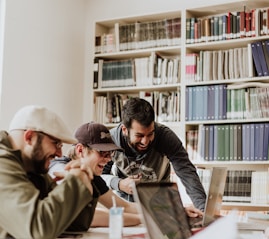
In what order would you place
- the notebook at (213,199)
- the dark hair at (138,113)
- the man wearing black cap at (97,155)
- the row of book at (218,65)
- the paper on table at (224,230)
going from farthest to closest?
the row of book at (218,65)
the dark hair at (138,113)
the man wearing black cap at (97,155)
the notebook at (213,199)
the paper on table at (224,230)

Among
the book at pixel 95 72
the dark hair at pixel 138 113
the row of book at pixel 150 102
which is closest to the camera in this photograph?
the dark hair at pixel 138 113

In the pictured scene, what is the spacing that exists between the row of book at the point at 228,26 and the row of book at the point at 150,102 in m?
0.55

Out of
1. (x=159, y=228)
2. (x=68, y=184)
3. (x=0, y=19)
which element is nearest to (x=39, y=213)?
(x=68, y=184)

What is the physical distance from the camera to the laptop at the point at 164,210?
1.52m

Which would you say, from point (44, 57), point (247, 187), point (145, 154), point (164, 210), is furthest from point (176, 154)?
point (44, 57)

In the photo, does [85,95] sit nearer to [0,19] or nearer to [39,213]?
[0,19]

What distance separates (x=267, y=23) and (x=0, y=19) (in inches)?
88.6

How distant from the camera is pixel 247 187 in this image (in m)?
3.96

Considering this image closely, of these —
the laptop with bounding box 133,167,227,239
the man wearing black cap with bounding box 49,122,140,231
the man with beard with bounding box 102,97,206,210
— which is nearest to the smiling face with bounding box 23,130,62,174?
the laptop with bounding box 133,167,227,239

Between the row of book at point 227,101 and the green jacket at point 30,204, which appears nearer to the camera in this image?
the green jacket at point 30,204

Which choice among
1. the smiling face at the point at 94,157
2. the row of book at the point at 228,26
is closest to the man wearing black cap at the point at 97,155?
the smiling face at the point at 94,157

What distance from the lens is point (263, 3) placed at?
165 inches

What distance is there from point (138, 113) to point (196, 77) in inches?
71.1

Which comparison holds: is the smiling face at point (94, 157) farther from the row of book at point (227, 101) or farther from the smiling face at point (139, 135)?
the row of book at point (227, 101)
